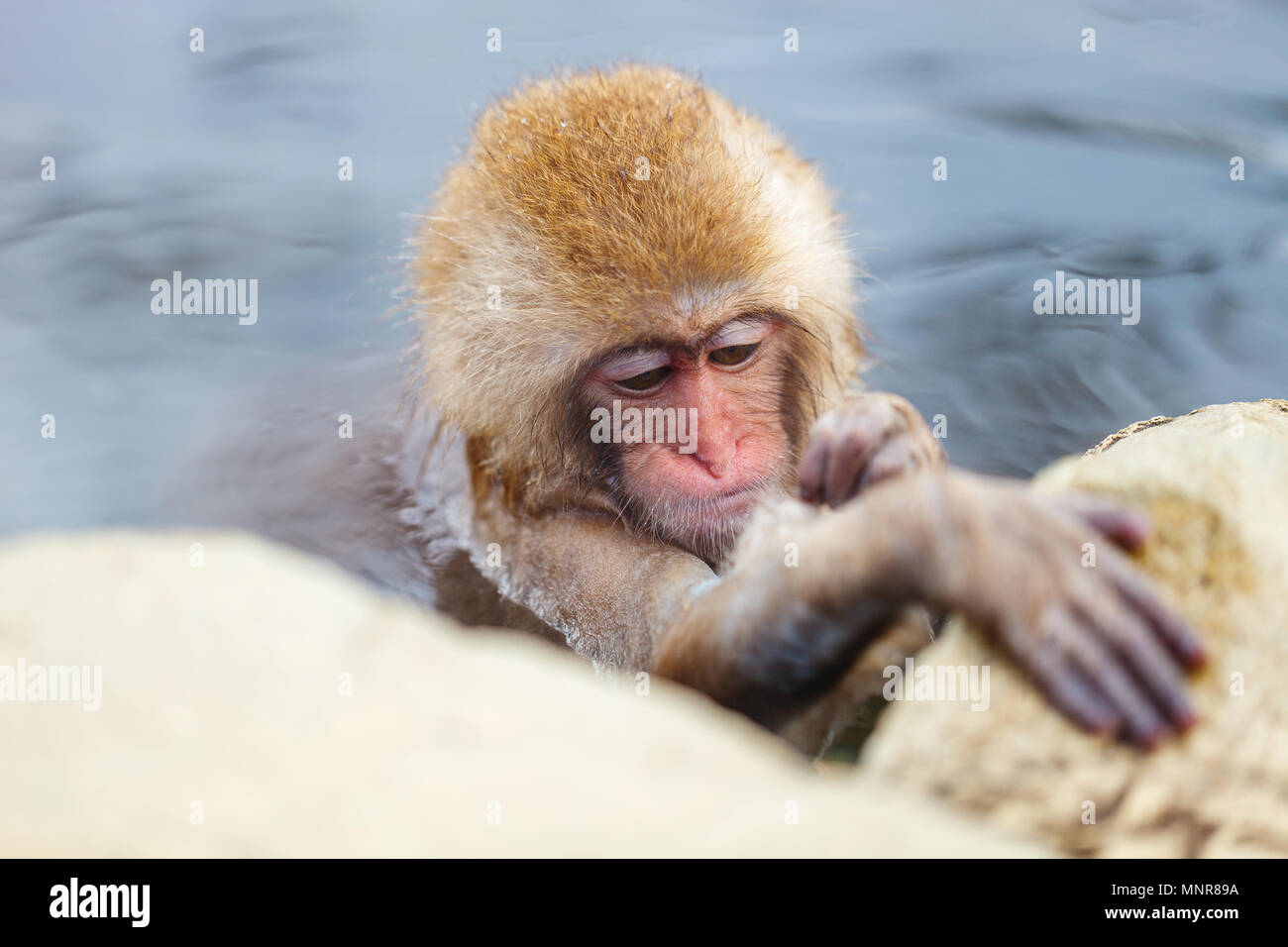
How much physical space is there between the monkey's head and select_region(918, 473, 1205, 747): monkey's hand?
171cm

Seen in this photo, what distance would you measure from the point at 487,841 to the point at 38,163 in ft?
29.6

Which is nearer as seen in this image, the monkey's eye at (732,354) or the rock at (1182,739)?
the rock at (1182,739)

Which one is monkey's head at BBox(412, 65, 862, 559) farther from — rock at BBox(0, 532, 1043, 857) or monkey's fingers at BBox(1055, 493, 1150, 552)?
rock at BBox(0, 532, 1043, 857)

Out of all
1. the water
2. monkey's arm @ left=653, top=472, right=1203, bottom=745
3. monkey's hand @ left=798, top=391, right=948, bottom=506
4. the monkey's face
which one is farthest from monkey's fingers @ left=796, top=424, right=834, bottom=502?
the water

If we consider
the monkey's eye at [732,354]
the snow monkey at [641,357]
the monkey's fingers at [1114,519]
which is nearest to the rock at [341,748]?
the monkey's fingers at [1114,519]

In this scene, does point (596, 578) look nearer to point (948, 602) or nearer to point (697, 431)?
point (697, 431)

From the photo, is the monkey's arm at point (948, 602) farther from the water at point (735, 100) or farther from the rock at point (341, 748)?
the water at point (735, 100)

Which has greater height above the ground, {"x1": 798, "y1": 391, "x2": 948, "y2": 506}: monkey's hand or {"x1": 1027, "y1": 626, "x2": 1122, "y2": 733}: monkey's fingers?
{"x1": 798, "y1": 391, "x2": 948, "y2": 506}: monkey's hand

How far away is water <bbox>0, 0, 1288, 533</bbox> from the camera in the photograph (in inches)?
283

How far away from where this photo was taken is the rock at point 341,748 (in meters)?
1.90

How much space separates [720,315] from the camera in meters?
4.01

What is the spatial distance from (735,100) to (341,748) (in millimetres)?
8443

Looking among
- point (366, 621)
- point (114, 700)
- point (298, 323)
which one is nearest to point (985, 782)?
point (366, 621)

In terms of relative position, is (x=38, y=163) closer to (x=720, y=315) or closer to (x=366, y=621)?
(x=720, y=315)
